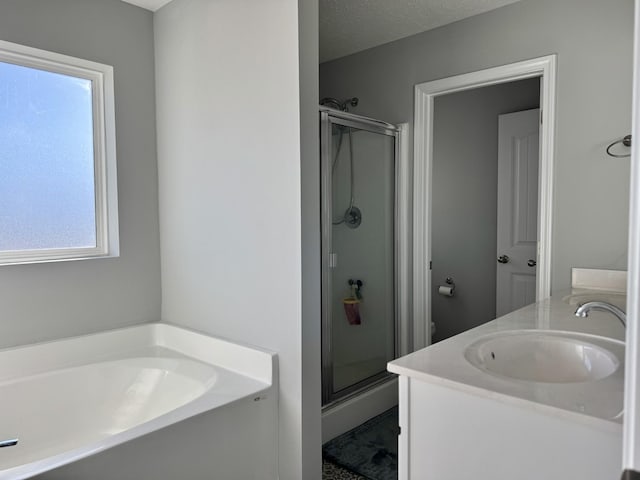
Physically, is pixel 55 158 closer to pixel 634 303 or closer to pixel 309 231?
pixel 309 231

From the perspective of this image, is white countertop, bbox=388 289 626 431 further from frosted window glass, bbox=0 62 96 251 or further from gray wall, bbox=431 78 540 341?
gray wall, bbox=431 78 540 341

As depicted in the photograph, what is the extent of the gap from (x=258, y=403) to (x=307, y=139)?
1166mm

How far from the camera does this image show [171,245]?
8.86ft

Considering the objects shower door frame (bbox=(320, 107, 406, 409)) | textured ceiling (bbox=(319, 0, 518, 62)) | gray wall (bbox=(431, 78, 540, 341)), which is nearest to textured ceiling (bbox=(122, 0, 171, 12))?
textured ceiling (bbox=(319, 0, 518, 62))

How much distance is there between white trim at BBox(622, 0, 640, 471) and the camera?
587 mm

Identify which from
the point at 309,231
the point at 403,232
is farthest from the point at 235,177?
the point at 403,232

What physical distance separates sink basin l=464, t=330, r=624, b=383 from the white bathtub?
0.98 meters

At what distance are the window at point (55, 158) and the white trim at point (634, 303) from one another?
251 cm

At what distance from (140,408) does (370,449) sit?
1215 millimetres

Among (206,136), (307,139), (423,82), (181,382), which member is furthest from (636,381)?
(423,82)

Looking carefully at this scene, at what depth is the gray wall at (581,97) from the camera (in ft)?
7.41

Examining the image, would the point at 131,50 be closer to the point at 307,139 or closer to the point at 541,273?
the point at 307,139

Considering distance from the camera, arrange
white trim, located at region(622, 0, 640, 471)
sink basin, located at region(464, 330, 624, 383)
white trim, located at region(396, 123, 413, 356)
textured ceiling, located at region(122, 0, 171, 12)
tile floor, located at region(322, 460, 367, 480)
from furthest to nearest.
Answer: white trim, located at region(396, 123, 413, 356), textured ceiling, located at region(122, 0, 171, 12), tile floor, located at region(322, 460, 367, 480), sink basin, located at region(464, 330, 624, 383), white trim, located at region(622, 0, 640, 471)

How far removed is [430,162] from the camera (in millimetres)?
3107
